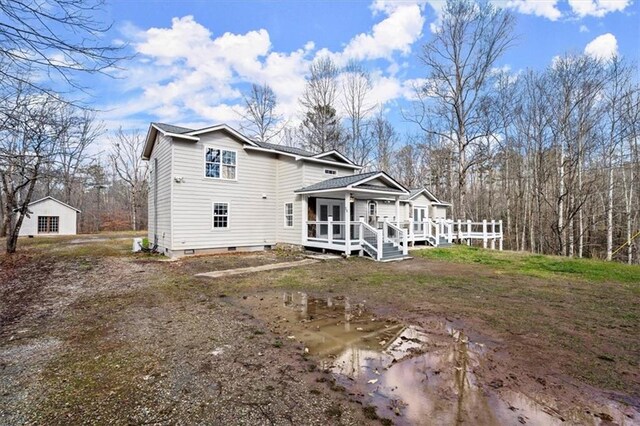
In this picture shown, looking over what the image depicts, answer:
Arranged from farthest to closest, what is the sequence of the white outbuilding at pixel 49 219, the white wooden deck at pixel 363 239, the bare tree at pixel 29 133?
the white outbuilding at pixel 49 219, the white wooden deck at pixel 363 239, the bare tree at pixel 29 133

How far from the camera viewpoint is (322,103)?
28844 mm

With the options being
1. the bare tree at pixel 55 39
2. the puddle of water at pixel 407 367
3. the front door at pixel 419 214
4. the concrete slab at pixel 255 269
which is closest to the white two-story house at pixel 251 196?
the concrete slab at pixel 255 269

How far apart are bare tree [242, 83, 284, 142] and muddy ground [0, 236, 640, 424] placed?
986 inches

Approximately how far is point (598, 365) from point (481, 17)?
73.3ft

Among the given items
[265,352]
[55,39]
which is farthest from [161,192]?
[265,352]

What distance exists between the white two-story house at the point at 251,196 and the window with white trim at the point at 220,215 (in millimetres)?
47

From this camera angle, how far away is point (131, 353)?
409 cm

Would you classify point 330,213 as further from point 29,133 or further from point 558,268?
point 29,133

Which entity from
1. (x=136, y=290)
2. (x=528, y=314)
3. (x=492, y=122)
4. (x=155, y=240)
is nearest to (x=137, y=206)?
(x=155, y=240)

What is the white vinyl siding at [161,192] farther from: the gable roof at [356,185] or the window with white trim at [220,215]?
the gable roof at [356,185]

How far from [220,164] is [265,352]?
1212 centimetres

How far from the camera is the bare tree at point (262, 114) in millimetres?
31297

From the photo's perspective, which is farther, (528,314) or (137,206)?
(137,206)

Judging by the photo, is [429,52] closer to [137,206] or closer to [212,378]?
[212,378]
